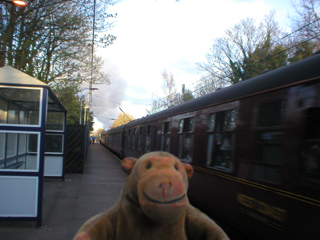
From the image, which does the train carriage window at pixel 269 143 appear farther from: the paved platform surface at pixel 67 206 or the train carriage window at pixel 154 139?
the train carriage window at pixel 154 139

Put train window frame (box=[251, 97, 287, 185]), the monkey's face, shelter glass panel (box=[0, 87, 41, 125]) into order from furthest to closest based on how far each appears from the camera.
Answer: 1. shelter glass panel (box=[0, 87, 41, 125])
2. train window frame (box=[251, 97, 287, 185])
3. the monkey's face

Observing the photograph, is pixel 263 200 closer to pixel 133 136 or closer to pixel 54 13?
pixel 54 13

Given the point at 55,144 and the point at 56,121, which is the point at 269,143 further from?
the point at 56,121

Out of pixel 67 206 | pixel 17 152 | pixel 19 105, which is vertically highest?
pixel 19 105

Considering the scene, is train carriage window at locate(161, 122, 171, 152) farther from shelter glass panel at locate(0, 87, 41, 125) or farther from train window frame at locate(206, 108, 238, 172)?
shelter glass panel at locate(0, 87, 41, 125)

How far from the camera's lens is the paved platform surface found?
18.4ft

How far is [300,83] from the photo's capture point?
12.9ft

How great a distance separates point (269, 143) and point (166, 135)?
571 cm

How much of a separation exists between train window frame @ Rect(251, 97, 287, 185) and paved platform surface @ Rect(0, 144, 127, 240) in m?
3.59

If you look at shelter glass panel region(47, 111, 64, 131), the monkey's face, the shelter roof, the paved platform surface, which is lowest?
the paved platform surface

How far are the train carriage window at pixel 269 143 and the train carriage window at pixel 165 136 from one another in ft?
16.2

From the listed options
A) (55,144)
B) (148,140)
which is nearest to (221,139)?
(148,140)

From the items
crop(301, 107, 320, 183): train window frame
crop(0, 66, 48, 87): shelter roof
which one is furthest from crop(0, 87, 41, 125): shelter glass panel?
crop(301, 107, 320, 183): train window frame

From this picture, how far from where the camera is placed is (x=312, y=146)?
3.55 meters
